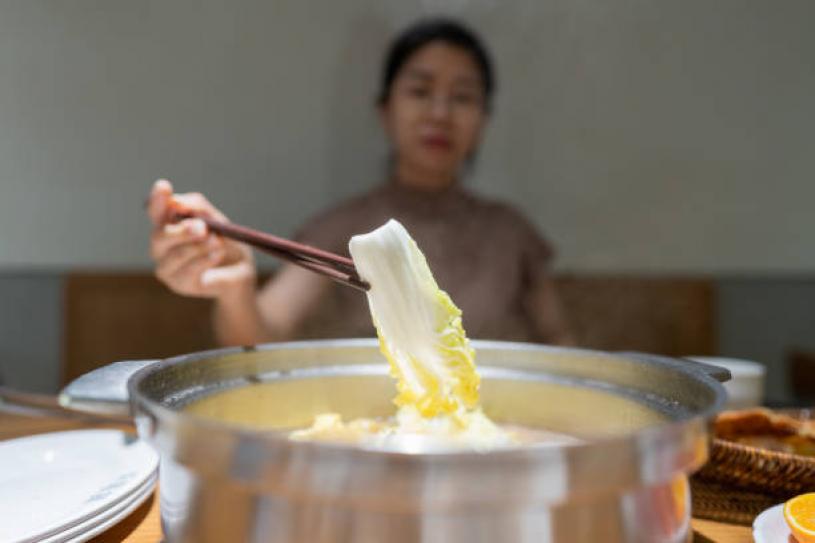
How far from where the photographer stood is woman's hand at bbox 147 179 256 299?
4.59 feet

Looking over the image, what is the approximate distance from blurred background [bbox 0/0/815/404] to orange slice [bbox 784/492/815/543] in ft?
7.97

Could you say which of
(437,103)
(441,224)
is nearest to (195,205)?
(437,103)

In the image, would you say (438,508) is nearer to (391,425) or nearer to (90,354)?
(391,425)

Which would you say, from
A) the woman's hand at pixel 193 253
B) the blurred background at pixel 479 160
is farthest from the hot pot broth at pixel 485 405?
the blurred background at pixel 479 160

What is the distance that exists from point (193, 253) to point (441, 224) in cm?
147

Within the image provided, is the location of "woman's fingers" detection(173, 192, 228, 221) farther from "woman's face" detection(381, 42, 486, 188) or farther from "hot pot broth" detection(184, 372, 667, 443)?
"woman's face" detection(381, 42, 486, 188)

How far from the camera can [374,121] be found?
323 cm

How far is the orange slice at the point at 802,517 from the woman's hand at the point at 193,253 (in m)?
1.14

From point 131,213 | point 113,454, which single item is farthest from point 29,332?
point 113,454

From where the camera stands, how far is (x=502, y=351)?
0.99 meters

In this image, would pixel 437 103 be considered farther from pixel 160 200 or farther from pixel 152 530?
pixel 152 530

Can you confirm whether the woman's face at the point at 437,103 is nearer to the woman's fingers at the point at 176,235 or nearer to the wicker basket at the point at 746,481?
the woman's fingers at the point at 176,235

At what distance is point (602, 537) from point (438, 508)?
157 mm

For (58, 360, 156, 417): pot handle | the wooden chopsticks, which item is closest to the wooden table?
(58, 360, 156, 417): pot handle
